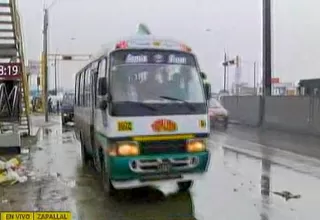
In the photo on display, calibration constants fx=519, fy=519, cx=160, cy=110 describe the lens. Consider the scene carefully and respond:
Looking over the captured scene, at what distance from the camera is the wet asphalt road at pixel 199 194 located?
8.33 metres

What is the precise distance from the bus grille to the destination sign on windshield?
4.91 ft

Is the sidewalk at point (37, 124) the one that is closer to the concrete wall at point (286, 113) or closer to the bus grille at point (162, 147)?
the concrete wall at point (286, 113)

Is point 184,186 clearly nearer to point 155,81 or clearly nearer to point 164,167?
point 164,167

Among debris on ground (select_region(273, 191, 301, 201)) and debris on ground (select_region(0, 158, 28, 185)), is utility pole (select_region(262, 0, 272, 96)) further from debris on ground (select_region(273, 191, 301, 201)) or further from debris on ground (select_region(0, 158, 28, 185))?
debris on ground (select_region(273, 191, 301, 201))

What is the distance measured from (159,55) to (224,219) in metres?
3.16

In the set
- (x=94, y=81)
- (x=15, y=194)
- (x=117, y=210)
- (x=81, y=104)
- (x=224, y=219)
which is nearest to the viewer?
(x=224, y=219)

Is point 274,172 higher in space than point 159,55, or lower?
lower

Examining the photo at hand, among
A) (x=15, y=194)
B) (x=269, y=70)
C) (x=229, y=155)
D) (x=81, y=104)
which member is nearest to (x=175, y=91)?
(x=15, y=194)

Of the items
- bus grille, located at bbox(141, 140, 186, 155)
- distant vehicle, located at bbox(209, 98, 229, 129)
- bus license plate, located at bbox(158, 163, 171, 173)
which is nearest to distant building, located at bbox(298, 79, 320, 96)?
distant vehicle, located at bbox(209, 98, 229, 129)

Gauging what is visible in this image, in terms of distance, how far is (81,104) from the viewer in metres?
13.8

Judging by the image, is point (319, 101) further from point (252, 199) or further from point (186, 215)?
point (186, 215)

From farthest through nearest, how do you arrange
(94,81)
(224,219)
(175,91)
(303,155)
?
(303,155) < (94,81) < (175,91) < (224,219)

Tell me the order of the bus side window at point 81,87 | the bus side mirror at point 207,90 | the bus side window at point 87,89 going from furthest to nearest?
the bus side window at point 81,87 < the bus side window at point 87,89 < the bus side mirror at point 207,90

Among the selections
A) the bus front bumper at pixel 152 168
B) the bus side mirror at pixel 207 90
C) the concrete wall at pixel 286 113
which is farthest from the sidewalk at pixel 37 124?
the bus front bumper at pixel 152 168
